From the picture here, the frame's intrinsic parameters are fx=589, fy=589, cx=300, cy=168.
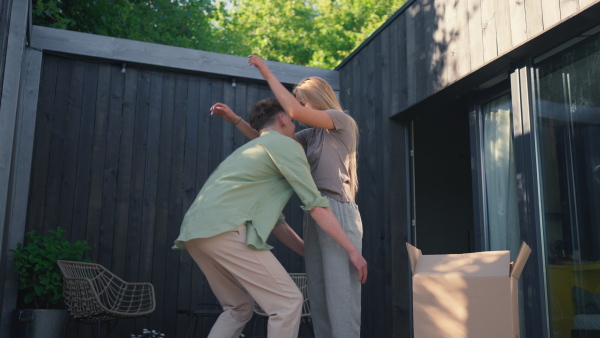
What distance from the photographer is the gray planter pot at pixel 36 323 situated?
375 cm

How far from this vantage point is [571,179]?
310 centimetres

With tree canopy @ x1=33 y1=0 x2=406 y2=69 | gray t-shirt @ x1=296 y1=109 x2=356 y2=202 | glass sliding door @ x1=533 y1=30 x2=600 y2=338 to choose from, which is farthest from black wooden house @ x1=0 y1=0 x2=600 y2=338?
tree canopy @ x1=33 y1=0 x2=406 y2=69

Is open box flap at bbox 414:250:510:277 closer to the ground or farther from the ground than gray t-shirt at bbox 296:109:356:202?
closer to the ground

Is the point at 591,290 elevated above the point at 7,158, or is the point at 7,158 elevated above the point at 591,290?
the point at 7,158

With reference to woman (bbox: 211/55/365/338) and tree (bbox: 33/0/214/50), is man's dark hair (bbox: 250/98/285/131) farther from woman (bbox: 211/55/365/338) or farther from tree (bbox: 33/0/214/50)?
tree (bbox: 33/0/214/50)

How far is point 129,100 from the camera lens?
4969 millimetres

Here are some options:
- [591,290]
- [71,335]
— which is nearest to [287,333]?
[591,290]

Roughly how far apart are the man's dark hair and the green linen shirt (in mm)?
179

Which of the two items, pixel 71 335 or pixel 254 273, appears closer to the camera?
pixel 254 273

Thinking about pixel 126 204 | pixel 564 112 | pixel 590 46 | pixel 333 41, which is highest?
pixel 333 41

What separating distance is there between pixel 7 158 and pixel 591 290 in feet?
10.5

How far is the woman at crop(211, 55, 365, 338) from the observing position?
7.02 ft

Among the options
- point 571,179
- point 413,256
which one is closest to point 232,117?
point 413,256

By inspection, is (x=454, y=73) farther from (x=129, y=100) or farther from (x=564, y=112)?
(x=129, y=100)
